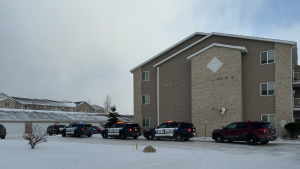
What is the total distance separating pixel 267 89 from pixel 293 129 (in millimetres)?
4336

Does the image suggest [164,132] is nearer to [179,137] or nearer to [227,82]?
[179,137]

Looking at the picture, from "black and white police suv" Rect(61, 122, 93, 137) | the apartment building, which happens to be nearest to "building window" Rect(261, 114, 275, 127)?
the apartment building

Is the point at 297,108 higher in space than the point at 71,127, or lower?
higher

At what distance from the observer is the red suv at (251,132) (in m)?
18.0

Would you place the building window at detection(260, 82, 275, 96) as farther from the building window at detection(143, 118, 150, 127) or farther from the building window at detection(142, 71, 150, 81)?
the building window at detection(143, 118, 150, 127)

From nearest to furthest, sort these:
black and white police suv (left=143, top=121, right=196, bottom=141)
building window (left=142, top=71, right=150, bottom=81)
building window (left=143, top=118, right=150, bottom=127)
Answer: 1. black and white police suv (left=143, top=121, right=196, bottom=141)
2. building window (left=143, top=118, right=150, bottom=127)
3. building window (left=142, top=71, right=150, bottom=81)

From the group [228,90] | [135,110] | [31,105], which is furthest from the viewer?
[31,105]

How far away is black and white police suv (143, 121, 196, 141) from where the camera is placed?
2170 centimetres

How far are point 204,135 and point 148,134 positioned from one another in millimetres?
6960

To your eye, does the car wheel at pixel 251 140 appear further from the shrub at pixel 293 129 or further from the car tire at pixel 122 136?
the car tire at pixel 122 136

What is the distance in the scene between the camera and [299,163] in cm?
1055

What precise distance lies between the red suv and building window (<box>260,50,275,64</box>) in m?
8.82

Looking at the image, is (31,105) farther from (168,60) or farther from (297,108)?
(297,108)

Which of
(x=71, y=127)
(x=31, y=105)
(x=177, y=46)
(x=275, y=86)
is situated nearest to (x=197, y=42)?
(x=177, y=46)
